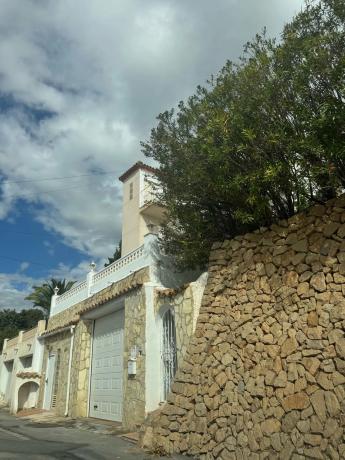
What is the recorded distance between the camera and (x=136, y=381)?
11258 mm

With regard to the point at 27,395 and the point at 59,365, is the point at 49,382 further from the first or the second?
the point at 27,395

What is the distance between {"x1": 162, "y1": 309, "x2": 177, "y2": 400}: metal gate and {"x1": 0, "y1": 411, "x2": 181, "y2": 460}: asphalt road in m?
1.75

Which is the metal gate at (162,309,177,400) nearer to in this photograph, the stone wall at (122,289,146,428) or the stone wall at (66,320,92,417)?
the stone wall at (122,289,146,428)

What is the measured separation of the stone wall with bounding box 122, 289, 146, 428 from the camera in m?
10.9

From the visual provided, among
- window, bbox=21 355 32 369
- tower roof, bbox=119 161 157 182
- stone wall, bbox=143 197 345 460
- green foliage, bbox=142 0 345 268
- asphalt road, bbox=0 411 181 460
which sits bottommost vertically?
asphalt road, bbox=0 411 181 460

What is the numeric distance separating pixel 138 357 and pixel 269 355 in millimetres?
4982

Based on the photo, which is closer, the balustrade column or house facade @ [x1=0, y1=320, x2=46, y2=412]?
the balustrade column

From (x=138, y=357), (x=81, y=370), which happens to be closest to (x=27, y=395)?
(x=81, y=370)

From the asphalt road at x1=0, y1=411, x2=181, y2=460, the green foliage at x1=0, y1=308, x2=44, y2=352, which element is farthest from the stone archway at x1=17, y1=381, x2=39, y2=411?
the green foliage at x1=0, y1=308, x2=44, y2=352

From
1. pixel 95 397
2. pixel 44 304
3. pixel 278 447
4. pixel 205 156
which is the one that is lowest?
pixel 278 447

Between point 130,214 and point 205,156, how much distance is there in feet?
47.0

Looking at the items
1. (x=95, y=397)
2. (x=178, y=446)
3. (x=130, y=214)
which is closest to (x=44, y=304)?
(x=130, y=214)

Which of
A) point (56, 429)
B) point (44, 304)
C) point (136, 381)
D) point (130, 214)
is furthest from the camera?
point (44, 304)

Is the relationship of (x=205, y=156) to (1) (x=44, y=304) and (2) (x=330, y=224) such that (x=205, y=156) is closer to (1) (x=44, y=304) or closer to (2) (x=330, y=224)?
(2) (x=330, y=224)
